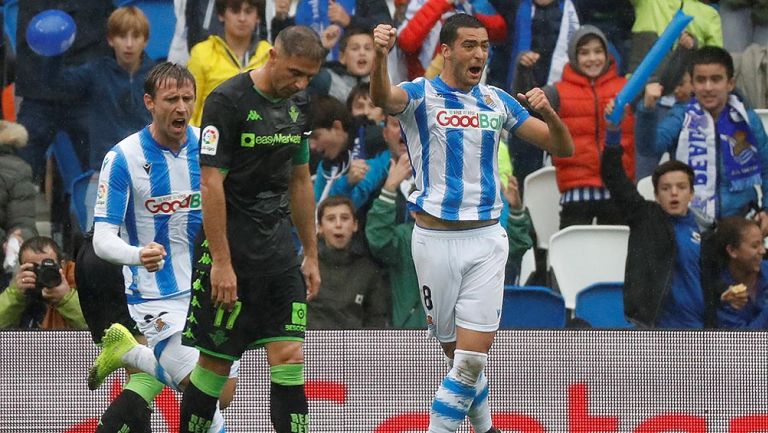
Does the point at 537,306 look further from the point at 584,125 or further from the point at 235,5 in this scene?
the point at 235,5

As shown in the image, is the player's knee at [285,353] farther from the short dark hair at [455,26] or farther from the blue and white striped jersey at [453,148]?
the short dark hair at [455,26]

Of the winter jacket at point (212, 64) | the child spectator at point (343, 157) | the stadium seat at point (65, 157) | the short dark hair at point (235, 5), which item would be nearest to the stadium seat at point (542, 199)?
the child spectator at point (343, 157)

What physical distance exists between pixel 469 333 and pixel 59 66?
4.21 metres

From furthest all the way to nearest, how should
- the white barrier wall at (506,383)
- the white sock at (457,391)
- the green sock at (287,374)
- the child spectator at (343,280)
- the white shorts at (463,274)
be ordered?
1. the child spectator at (343,280)
2. the white barrier wall at (506,383)
3. the white shorts at (463,274)
4. the white sock at (457,391)
5. the green sock at (287,374)

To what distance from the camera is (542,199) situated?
10.3 meters

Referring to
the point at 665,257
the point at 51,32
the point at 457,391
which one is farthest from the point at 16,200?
the point at 665,257

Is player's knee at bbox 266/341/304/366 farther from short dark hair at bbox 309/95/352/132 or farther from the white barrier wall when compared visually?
short dark hair at bbox 309/95/352/132

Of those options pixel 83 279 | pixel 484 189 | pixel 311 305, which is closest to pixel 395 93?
pixel 484 189

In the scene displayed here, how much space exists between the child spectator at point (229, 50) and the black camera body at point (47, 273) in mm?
1620

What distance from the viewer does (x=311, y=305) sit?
31.6 ft

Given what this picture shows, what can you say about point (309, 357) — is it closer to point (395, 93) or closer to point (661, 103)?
point (395, 93)

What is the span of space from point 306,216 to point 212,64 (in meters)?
3.12

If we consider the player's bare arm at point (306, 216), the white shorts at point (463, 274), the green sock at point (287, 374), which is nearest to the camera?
the green sock at point (287, 374)

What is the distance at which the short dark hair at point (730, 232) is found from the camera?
984cm
